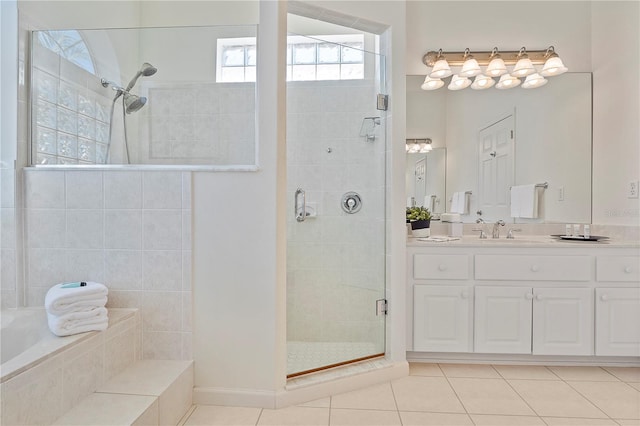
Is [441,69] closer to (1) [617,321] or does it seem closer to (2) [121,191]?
(1) [617,321]

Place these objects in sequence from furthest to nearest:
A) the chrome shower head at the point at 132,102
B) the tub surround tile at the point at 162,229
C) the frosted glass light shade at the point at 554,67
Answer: the frosted glass light shade at the point at 554,67
the chrome shower head at the point at 132,102
the tub surround tile at the point at 162,229

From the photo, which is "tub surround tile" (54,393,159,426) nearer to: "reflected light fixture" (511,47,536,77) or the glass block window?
the glass block window

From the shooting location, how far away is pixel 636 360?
2.33 metres

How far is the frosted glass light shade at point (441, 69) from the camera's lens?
2605 millimetres

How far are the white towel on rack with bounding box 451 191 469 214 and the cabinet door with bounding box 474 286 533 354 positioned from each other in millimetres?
667

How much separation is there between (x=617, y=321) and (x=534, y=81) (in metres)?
1.74

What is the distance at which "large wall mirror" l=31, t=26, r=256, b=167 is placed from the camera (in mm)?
1938

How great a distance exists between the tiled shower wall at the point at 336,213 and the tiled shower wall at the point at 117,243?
729 millimetres

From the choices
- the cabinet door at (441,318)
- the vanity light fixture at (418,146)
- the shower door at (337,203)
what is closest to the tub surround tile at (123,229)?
the shower door at (337,203)

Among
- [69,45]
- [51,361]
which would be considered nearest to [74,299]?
[51,361]

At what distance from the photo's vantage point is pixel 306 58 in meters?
2.29

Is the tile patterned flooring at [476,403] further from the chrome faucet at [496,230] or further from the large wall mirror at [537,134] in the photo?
the large wall mirror at [537,134]

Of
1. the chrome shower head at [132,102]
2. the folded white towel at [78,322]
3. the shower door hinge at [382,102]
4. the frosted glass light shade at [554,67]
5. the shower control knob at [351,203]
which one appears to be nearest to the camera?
the folded white towel at [78,322]

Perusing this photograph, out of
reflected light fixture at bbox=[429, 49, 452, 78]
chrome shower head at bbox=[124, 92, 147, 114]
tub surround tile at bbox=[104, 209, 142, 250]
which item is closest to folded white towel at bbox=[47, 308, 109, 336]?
tub surround tile at bbox=[104, 209, 142, 250]
